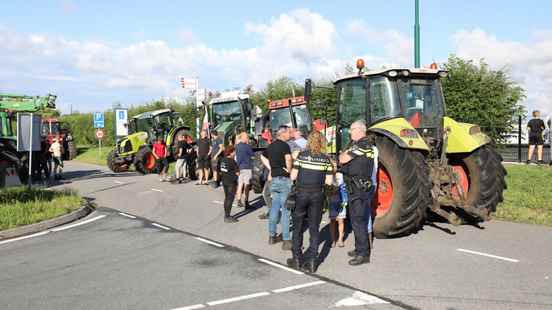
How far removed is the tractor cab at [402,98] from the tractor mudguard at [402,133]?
0.56 m

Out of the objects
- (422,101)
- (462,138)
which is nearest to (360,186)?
(462,138)

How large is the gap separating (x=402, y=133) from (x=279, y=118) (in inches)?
334

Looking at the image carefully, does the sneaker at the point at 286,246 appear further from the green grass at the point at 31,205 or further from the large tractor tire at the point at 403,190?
the green grass at the point at 31,205

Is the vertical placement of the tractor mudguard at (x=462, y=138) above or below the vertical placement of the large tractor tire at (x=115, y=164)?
above

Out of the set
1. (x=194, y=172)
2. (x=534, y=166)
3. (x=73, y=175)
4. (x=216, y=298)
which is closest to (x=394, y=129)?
(x=216, y=298)

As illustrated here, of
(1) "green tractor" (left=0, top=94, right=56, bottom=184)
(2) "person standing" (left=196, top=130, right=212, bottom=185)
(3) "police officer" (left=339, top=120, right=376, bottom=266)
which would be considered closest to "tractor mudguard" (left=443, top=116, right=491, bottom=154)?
(3) "police officer" (left=339, top=120, right=376, bottom=266)

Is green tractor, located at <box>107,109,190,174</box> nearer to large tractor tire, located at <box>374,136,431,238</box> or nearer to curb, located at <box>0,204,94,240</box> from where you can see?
curb, located at <box>0,204,94,240</box>

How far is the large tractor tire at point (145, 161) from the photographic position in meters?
22.0

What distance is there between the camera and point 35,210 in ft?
35.2

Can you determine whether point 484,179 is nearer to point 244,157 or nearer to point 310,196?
point 310,196

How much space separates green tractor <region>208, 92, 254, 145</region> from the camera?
19.1 meters

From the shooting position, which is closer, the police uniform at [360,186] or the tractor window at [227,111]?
the police uniform at [360,186]

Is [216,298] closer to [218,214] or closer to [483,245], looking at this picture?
[483,245]

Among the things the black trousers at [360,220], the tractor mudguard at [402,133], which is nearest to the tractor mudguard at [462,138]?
the tractor mudguard at [402,133]
